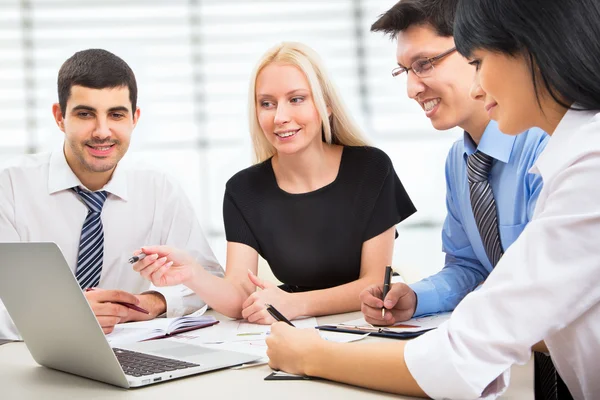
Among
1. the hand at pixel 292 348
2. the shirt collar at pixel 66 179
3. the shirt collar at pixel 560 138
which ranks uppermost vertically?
the shirt collar at pixel 560 138

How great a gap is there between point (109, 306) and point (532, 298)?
1174 millimetres

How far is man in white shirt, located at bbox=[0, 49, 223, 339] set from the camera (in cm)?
234

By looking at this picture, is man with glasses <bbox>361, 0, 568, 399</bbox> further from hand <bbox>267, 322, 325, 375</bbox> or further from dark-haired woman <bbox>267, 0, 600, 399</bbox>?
dark-haired woman <bbox>267, 0, 600, 399</bbox>

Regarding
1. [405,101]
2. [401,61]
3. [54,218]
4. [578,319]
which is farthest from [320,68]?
[405,101]

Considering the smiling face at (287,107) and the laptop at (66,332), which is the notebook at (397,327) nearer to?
the laptop at (66,332)

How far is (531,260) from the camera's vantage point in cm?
93

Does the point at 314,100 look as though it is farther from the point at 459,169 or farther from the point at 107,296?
the point at 107,296

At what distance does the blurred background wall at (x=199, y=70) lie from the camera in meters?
4.79

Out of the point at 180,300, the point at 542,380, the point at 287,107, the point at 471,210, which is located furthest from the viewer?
the point at 287,107

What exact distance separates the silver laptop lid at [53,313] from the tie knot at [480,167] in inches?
45.5

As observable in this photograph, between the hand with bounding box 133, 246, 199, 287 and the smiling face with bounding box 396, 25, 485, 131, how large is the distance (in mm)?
846

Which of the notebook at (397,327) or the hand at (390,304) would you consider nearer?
the notebook at (397,327)

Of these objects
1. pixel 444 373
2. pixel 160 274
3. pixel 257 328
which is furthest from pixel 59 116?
pixel 444 373

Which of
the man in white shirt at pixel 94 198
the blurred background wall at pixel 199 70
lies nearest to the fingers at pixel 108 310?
the man in white shirt at pixel 94 198
